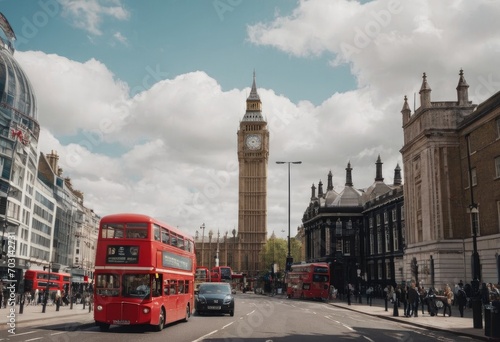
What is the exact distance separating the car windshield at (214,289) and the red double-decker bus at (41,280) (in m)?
21.6

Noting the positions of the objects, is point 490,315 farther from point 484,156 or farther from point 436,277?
point 436,277

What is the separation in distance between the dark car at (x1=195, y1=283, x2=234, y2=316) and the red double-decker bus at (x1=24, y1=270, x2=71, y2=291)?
72.0 feet

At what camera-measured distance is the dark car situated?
24.8 m

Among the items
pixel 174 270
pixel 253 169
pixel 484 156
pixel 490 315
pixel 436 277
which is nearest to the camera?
pixel 490 315

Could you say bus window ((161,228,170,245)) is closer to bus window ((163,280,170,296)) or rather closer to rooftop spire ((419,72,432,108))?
bus window ((163,280,170,296))

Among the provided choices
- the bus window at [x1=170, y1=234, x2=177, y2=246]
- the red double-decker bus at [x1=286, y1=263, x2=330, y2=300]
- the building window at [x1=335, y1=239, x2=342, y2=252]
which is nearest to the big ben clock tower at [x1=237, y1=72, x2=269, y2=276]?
the building window at [x1=335, y1=239, x2=342, y2=252]

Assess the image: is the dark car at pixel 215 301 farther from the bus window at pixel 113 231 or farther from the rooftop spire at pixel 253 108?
the rooftop spire at pixel 253 108

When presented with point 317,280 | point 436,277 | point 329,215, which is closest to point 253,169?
point 329,215

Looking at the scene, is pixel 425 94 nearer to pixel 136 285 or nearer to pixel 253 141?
pixel 136 285

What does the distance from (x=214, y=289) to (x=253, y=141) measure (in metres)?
119

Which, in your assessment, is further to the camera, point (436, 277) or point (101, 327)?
point (436, 277)

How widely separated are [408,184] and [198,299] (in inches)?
1087

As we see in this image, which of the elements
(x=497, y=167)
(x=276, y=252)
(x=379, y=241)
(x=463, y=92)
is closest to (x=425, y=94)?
(x=463, y=92)

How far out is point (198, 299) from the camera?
999 inches
